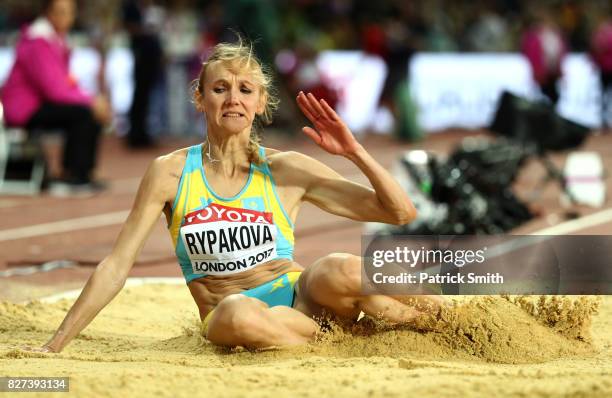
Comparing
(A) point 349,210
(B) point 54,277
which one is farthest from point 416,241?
(B) point 54,277

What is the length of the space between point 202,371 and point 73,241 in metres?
5.34

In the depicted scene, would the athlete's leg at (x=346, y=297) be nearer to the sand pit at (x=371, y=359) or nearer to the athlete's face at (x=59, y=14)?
the sand pit at (x=371, y=359)

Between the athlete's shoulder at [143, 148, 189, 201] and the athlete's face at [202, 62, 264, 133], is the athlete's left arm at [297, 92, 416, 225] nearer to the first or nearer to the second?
the athlete's face at [202, 62, 264, 133]

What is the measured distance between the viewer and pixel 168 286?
24.7 feet

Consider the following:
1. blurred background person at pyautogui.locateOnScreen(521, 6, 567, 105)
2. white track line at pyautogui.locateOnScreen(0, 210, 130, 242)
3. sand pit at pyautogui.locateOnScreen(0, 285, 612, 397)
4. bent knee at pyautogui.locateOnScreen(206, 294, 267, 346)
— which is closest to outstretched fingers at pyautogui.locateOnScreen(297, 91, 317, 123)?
bent knee at pyautogui.locateOnScreen(206, 294, 267, 346)

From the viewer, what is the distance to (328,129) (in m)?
4.97

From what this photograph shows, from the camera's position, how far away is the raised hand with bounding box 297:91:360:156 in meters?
4.91

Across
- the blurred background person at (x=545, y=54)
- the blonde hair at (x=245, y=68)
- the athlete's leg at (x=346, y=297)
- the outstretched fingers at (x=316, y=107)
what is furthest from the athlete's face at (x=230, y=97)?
the blurred background person at (x=545, y=54)

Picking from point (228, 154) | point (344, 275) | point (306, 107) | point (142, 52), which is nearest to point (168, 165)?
point (228, 154)

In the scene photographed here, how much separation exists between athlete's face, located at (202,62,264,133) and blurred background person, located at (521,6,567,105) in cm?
1277

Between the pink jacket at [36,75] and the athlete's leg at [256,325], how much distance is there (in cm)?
803

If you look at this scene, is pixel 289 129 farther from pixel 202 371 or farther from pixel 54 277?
pixel 202 371

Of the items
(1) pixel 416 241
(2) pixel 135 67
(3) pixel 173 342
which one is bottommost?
(3) pixel 173 342
